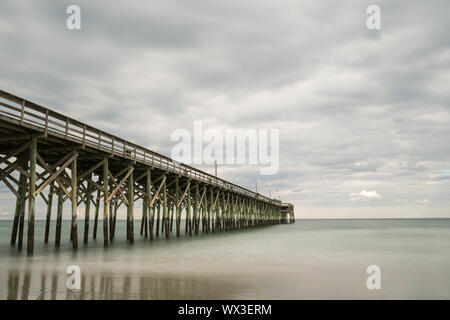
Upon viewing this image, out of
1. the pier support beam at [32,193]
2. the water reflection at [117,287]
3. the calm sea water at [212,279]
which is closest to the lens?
the water reflection at [117,287]

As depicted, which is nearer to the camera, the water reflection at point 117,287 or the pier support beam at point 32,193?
the water reflection at point 117,287

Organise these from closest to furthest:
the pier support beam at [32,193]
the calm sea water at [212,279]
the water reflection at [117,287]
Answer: the water reflection at [117,287], the calm sea water at [212,279], the pier support beam at [32,193]

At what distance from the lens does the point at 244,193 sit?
46594 mm

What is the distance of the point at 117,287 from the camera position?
851cm

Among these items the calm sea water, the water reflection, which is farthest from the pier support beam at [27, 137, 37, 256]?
the water reflection

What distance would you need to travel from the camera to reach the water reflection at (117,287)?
7.66 m

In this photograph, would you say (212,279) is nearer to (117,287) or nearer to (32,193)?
(117,287)

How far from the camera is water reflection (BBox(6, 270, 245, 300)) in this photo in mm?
7656

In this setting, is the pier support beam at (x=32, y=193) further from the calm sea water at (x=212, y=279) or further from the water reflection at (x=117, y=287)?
the water reflection at (x=117, y=287)

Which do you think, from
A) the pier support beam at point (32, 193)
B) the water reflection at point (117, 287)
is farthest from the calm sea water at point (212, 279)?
the pier support beam at point (32, 193)

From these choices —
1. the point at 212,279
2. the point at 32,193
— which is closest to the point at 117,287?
the point at 212,279

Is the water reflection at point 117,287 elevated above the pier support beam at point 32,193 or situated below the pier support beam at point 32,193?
below

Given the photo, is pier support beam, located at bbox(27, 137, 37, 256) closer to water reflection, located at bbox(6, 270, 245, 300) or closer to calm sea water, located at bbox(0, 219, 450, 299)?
calm sea water, located at bbox(0, 219, 450, 299)
